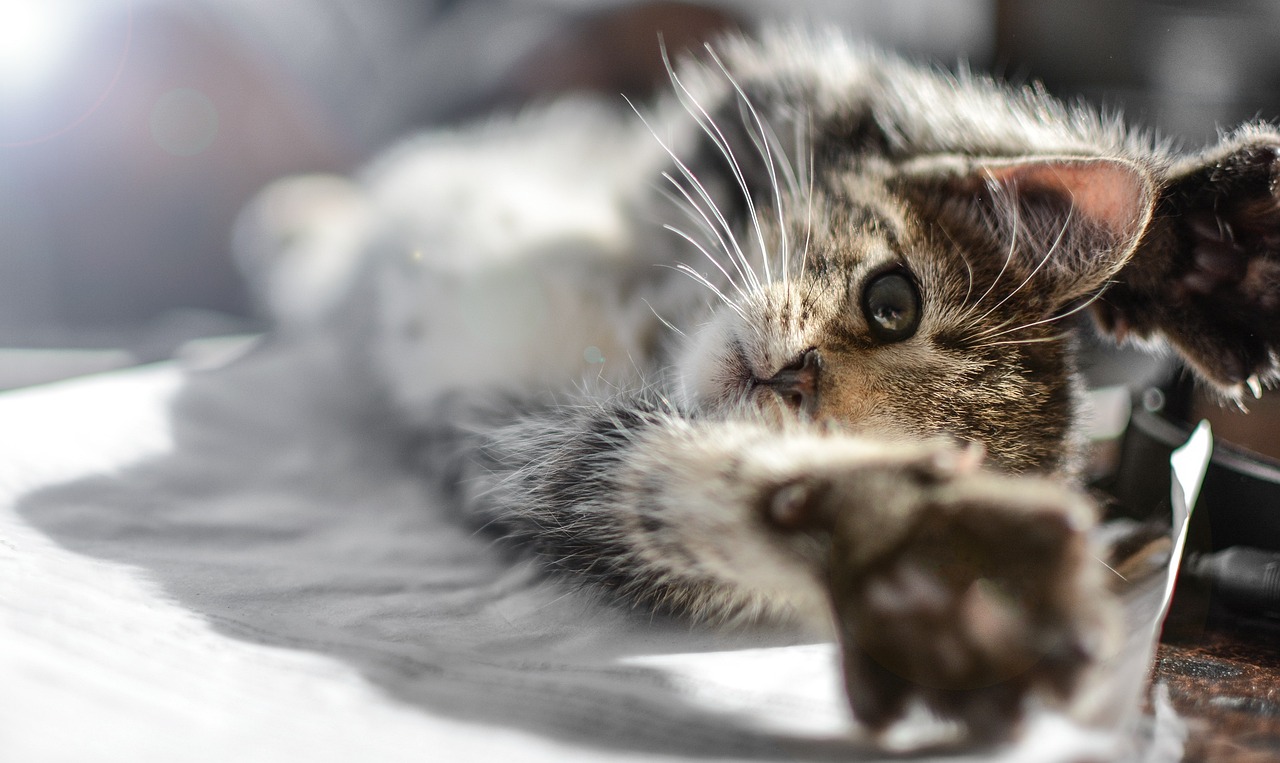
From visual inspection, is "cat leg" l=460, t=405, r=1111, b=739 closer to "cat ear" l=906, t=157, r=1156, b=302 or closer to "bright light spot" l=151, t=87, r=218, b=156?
"cat ear" l=906, t=157, r=1156, b=302

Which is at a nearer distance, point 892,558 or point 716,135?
point 892,558

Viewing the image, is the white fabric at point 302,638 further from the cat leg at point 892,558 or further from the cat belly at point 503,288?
the cat belly at point 503,288

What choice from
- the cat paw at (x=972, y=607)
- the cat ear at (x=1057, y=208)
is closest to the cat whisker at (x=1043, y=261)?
the cat ear at (x=1057, y=208)

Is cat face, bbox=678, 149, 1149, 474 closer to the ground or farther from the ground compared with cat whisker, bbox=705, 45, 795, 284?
closer to the ground

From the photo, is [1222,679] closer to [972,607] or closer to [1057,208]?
[972,607]

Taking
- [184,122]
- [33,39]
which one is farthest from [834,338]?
[184,122]

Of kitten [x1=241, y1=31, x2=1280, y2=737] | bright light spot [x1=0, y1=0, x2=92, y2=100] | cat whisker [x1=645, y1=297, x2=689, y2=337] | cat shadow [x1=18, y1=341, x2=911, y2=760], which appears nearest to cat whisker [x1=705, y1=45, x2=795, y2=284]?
kitten [x1=241, y1=31, x2=1280, y2=737]
